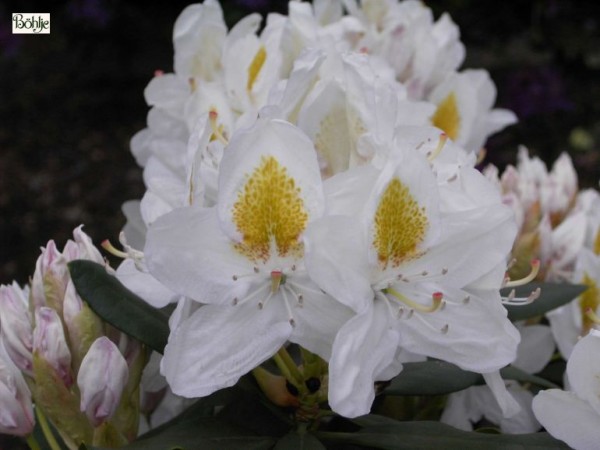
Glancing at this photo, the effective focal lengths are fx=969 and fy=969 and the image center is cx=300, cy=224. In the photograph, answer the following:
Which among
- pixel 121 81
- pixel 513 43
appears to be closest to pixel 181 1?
pixel 121 81

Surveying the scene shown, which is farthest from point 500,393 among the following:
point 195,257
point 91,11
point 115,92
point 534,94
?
point 91,11

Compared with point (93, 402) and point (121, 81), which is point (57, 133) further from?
point (93, 402)

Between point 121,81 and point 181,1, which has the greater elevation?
point 181,1

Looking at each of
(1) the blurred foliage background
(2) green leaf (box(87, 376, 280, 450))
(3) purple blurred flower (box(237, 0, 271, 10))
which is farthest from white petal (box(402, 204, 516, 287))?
(3) purple blurred flower (box(237, 0, 271, 10))

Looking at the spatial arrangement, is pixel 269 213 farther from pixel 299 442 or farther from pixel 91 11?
pixel 91 11

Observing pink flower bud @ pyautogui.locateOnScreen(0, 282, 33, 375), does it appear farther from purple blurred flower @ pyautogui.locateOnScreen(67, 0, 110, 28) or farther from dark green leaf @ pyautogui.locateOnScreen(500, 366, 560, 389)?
purple blurred flower @ pyautogui.locateOnScreen(67, 0, 110, 28)

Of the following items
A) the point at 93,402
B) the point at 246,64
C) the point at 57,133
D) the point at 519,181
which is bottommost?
the point at 57,133
